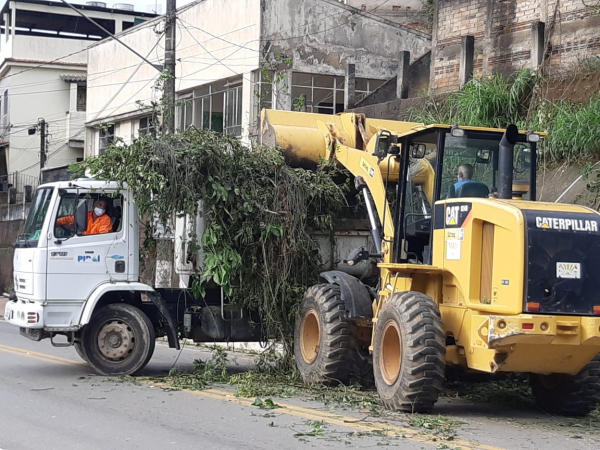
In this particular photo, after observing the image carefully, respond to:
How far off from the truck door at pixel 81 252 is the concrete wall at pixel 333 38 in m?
13.0

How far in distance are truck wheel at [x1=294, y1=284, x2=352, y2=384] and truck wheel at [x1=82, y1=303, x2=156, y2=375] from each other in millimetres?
2244

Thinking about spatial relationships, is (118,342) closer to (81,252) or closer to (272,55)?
(81,252)

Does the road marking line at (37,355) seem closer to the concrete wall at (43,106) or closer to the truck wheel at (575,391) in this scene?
the truck wheel at (575,391)

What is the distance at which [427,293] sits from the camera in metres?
10.3

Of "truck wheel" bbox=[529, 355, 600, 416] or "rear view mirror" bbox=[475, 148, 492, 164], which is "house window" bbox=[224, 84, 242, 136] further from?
"truck wheel" bbox=[529, 355, 600, 416]

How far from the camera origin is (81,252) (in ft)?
40.5

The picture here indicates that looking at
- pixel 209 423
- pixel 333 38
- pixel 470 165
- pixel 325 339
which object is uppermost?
pixel 333 38

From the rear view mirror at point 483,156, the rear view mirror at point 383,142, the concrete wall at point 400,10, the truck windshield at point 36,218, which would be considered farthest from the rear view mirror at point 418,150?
the concrete wall at point 400,10

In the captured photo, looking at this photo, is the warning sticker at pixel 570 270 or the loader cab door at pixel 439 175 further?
the loader cab door at pixel 439 175

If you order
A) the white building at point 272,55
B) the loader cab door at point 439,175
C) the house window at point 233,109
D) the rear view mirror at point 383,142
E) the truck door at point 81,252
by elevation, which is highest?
the white building at point 272,55

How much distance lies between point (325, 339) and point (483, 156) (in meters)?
3.07

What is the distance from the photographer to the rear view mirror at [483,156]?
1036 centimetres

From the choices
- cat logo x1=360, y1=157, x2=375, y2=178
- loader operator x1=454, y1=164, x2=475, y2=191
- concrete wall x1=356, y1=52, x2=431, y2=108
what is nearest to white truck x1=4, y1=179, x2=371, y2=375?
cat logo x1=360, y1=157, x2=375, y2=178

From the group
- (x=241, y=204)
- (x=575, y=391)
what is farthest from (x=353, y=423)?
(x=241, y=204)
